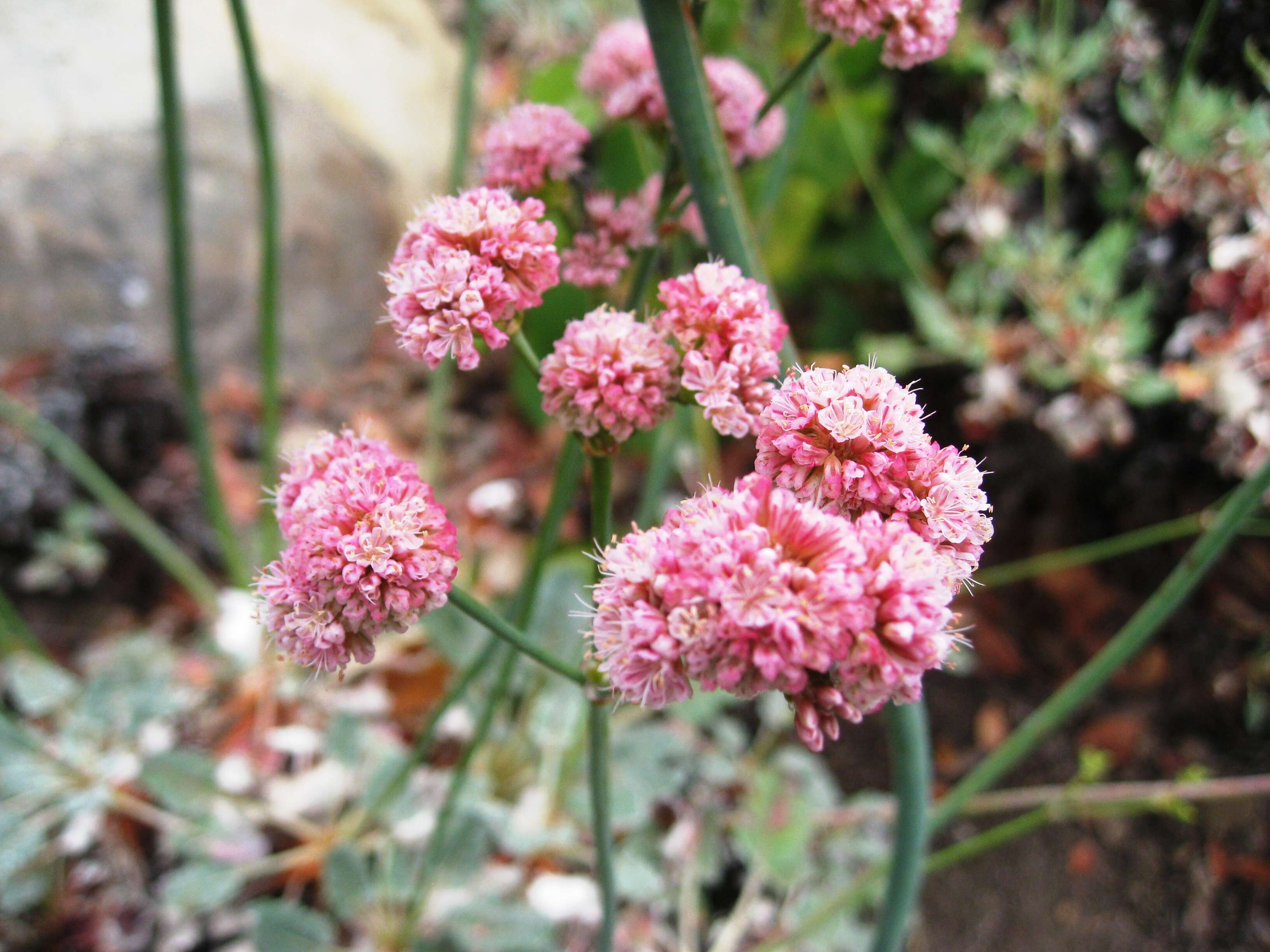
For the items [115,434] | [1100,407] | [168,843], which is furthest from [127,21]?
[1100,407]

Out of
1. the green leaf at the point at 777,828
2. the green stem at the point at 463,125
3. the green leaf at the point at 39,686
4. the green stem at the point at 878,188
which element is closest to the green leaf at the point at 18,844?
the green leaf at the point at 39,686

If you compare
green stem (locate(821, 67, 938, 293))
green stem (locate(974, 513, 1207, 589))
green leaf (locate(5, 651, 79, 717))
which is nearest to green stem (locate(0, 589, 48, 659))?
green leaf (locate(5, 651, 79, 717))

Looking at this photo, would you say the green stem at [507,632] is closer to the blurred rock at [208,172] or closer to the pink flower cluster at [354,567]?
the pink flower cluster at [354,567]

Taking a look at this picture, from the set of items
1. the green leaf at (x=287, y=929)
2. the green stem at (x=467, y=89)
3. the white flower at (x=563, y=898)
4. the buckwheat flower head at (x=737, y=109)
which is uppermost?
the green stem at (x=467, y=89)

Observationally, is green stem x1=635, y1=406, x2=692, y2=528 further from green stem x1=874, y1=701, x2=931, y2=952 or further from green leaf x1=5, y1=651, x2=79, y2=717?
green leaf x1=5, y1=651, x2=79, y2=717

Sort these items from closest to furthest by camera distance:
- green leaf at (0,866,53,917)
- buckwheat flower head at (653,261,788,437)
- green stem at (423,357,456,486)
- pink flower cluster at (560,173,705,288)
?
buckwheat flower head at (653,261,788,437)
pink flower cluster at (560,173,705,288)
green leaf at (0,866,53,917)
green stem at (423,357,456,486)

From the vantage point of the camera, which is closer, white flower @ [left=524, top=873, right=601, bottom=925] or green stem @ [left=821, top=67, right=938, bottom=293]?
white flower @ [left=524, top=873, right=601, bottom=925]

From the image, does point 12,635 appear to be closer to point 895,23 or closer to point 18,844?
point 18,844

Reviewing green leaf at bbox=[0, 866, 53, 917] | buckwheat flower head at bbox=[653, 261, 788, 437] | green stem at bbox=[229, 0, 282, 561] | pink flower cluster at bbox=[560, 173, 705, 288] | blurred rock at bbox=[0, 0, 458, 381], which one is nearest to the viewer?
buckwheat flower head at bbox=[653, 261, 788, 437]
